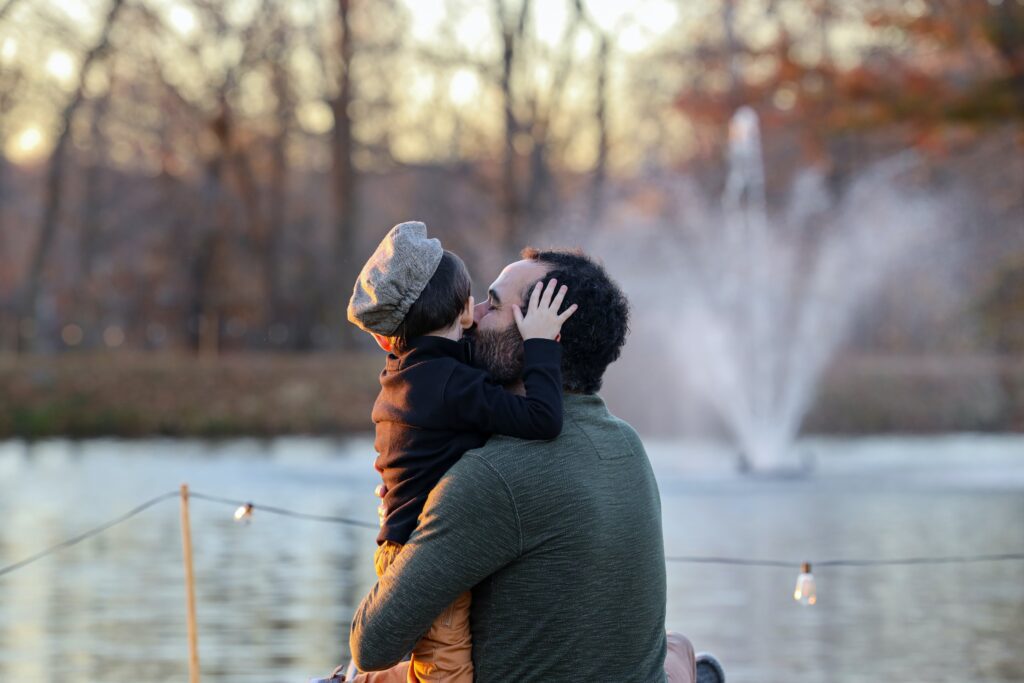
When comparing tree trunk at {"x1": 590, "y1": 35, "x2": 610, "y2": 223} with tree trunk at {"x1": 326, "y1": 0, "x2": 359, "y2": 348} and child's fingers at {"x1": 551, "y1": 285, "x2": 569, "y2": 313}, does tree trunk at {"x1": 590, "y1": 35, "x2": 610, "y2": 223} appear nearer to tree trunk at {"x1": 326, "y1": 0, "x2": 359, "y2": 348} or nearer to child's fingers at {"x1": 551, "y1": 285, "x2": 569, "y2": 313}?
tree trunk at {"x1": 326, "y1": 0, "x2": 359, "y2": 348}

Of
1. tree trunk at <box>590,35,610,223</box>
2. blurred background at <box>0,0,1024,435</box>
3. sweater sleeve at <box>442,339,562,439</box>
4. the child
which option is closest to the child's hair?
the child

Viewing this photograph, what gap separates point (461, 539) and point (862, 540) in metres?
10.6

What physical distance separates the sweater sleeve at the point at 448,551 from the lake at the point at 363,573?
395cm

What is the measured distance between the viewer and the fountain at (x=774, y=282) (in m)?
26.3

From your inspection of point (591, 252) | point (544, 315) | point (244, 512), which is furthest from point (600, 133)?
point (544, 315)

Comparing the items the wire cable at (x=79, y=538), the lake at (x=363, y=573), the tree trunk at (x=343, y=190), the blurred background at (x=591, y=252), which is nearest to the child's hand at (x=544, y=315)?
the wire cable at (x=79, y=538)

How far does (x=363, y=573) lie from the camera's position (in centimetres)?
1134

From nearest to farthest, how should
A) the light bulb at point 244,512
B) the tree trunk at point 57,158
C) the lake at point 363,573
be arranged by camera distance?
the light bulb at point 244,512, the lake at point 363,573, the tree trunk at point 57,158

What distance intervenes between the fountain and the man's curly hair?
17.2 m

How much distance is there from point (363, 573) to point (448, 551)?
810 cm

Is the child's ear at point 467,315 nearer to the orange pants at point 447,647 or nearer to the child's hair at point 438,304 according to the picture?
the child's hair at point 438,304

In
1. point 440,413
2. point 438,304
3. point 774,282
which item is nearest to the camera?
point 440,413

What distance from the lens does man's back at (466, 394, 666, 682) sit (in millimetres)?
3406

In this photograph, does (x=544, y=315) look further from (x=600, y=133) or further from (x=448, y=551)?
(x=600, y=133)
